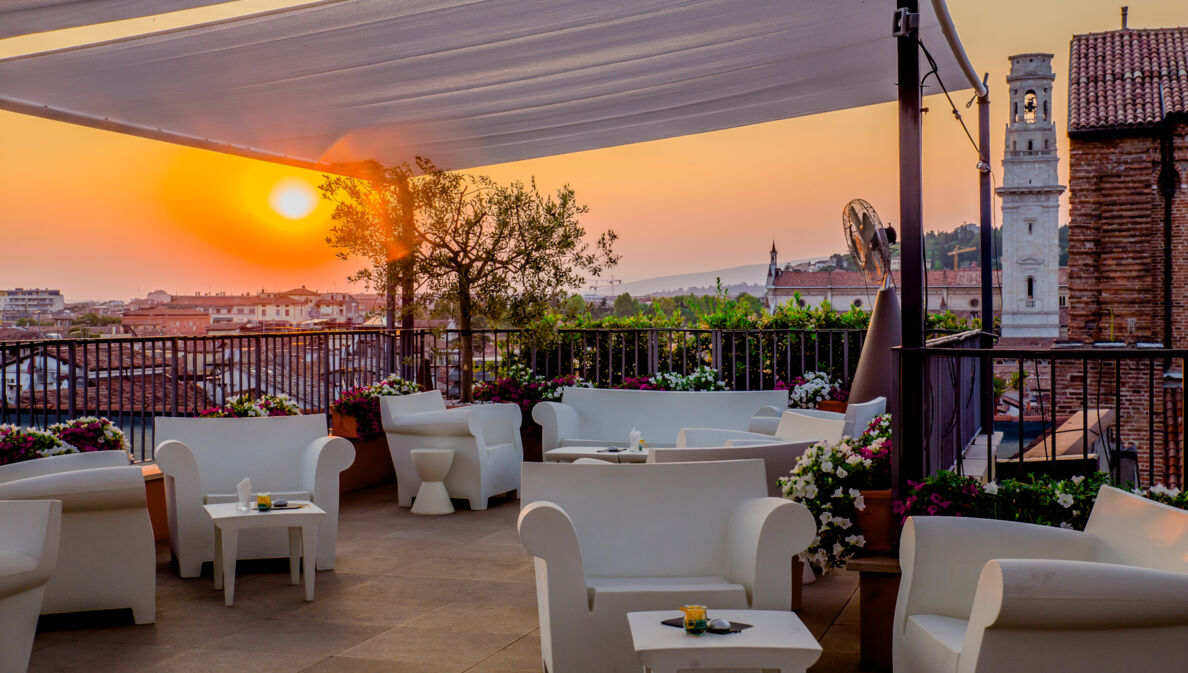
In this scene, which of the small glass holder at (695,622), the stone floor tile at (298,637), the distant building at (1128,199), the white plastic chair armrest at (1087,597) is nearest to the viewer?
the white plastic chair armrest at (1087,597)

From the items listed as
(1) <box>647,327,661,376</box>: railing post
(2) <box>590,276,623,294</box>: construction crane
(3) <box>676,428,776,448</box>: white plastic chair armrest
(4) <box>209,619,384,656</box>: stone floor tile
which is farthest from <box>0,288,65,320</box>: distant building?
(1) <box>647,327,661,376</box>: railing post

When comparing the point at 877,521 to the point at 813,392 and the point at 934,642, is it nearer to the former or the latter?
the point at 934,642

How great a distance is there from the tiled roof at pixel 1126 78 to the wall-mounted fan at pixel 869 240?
8734 mm

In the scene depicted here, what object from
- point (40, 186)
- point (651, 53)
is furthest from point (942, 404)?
point (40, 186)

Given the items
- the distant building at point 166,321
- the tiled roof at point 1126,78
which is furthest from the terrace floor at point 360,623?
the tiled roof at point 1126,78

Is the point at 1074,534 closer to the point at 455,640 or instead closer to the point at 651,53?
the point at 455,640

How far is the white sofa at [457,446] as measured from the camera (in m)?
7.05

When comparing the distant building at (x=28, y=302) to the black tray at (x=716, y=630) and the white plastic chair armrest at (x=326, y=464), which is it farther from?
the black tray at (x=716, y=630)

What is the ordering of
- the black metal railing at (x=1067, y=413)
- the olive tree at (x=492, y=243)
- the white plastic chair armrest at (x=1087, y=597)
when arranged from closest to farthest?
the white plastic chair armrest at (x=1087, y=597) → the black metal railing at (x=1067, y=413) → the olive tree at (x=492, y=243)

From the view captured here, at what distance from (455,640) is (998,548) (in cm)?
212

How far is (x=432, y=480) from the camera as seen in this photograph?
696 centimetres

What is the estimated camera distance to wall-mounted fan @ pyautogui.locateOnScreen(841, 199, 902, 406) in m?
6.89

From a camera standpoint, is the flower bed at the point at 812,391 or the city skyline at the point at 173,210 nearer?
the flower bed at the point at 812,391

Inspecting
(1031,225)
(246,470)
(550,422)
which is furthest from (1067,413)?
(1031,225)
